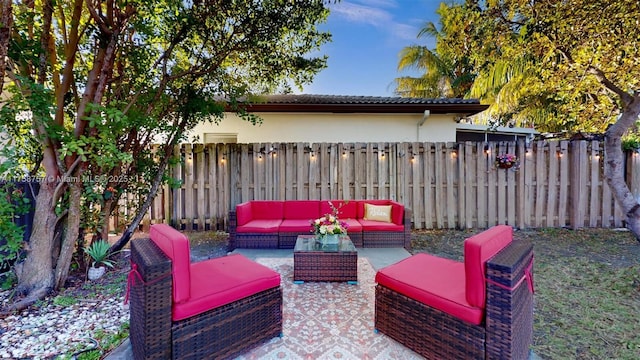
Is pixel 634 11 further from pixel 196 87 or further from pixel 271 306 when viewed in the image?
pixel 196 87

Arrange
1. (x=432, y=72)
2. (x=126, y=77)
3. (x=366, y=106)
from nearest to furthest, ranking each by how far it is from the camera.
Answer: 1. (x=126, y=77)
2. (x=366, y=106)
3. (x=432, y=72)

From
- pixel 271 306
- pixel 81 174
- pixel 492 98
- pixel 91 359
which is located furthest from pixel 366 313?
pixel 492 98

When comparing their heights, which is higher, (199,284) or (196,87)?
(196,87)

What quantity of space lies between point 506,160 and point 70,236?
25.5 feet

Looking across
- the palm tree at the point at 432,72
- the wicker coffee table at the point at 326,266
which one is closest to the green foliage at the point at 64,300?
the wicker coffee table at the point at 326,266

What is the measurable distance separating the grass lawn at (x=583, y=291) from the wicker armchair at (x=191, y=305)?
91.0 inches

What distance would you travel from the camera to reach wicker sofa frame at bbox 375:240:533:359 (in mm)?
1670

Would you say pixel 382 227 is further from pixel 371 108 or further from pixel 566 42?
pixel 566 42

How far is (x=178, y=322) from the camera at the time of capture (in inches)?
72.1

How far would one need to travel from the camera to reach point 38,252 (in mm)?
2971

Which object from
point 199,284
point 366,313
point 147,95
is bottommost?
point 366,313

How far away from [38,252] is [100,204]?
93 cm

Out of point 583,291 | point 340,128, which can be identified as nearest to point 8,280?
point 340,128

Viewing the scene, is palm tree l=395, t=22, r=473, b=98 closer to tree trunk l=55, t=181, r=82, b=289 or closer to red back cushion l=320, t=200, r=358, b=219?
red back cushion l=320, t=200, r=358, b=219
